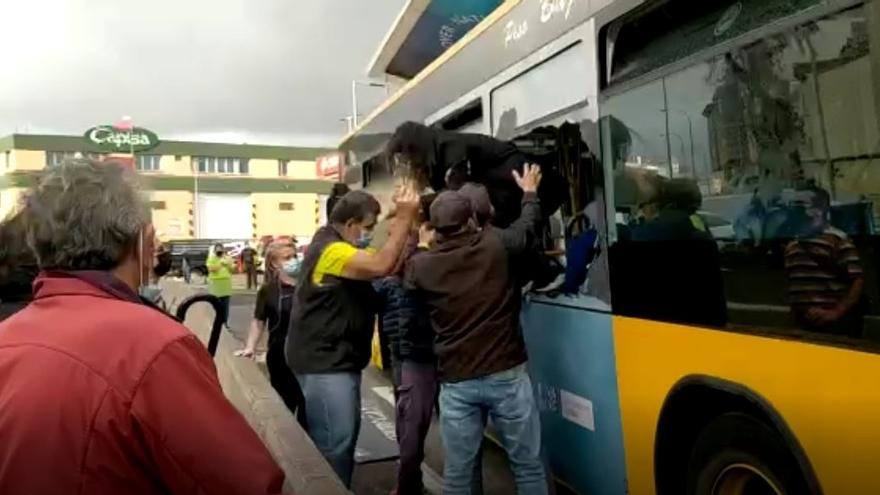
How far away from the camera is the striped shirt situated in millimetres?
2381

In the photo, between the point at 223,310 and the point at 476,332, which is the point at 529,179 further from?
the point at 223,310

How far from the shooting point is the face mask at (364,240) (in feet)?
14.6

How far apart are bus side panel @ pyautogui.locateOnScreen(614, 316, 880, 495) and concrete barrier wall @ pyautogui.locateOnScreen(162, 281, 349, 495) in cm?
145

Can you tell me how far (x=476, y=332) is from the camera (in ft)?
12.3

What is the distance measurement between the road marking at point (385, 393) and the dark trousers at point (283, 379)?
2128mm

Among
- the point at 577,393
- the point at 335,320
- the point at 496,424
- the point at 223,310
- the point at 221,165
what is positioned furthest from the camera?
the point at 221,165

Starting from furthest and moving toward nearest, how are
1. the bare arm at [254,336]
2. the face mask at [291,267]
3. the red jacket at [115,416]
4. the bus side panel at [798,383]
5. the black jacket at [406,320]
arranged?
the bare arm at [254,336] → the face mask at [291,267] → the black jacket at [406,320] → the bus side panel at [798,383] → the red jacket at [115,416]

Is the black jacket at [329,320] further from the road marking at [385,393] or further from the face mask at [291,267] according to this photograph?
the road marking at [385,393]

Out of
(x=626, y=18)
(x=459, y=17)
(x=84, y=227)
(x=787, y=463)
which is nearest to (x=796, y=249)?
(x=787, y=463)

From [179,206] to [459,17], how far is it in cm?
4749

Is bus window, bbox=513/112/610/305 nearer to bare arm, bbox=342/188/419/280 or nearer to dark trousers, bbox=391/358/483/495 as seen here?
bare arm, bbox=342/188/419/280

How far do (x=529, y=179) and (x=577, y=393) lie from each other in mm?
1094

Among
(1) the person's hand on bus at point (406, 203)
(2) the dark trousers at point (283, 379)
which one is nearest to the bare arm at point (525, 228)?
(1) the person's hand on bus at point (406, 203)

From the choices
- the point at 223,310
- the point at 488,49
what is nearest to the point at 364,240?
the point at 488,49
